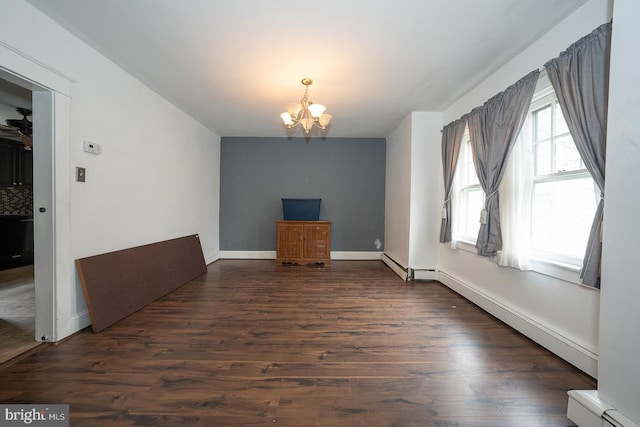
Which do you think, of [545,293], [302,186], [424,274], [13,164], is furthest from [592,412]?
[13,164]

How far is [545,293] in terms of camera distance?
198cm

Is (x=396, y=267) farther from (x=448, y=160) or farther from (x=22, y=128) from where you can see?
(x=22, y=128)

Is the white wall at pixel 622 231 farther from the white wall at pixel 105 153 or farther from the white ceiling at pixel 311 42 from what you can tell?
the white wall at pixel 105 153

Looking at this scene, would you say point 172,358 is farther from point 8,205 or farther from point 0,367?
point 8,205

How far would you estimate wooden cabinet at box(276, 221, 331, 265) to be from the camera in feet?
15.6

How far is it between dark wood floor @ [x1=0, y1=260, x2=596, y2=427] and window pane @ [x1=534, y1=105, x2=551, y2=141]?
5.89 ft

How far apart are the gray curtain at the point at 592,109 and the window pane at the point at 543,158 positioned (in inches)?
16.6

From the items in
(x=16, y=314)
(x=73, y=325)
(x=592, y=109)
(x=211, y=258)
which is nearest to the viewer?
(x=592, y=109)

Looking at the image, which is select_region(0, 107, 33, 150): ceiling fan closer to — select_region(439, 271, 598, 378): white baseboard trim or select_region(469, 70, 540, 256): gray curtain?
select_region(469, 70, 540, 256): gray curtain

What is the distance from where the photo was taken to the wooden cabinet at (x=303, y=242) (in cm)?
474

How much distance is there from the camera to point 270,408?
1343 mm

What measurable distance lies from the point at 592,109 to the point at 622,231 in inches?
36.2

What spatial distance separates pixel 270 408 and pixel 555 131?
2.93 m

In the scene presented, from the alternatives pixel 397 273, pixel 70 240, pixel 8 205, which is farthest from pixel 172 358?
pixel 8 205
